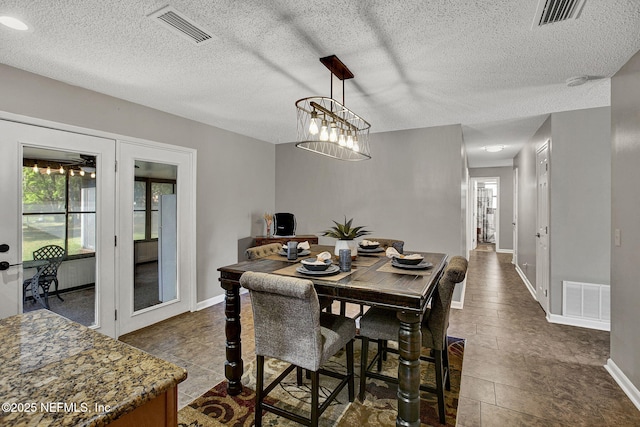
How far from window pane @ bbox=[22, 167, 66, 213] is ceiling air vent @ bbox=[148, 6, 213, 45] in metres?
1.78

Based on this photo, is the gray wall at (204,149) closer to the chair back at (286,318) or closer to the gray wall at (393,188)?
the gray wall at (393,188)

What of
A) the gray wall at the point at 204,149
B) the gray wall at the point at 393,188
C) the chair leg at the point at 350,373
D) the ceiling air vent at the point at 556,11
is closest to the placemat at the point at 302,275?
the chair leg at the point at 350,373

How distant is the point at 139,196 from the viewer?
11.1 feet

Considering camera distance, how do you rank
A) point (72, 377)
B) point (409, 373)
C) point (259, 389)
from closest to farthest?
1. point (72, 377)
2. point (409, 373)
3. point (259, 389)

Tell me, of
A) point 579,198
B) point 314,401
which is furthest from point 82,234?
point 579,198

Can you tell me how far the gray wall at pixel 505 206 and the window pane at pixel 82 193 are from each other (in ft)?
30.2

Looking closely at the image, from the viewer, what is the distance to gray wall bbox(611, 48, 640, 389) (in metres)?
2.21

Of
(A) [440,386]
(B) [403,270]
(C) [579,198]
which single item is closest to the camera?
(A) [440,386]

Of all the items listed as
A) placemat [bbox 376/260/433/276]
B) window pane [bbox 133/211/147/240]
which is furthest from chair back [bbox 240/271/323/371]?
window pane [bbox 133/211/147/240]

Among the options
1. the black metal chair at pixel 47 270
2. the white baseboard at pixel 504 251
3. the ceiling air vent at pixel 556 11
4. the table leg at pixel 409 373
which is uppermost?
the ceiling air vent at pixel 556 11

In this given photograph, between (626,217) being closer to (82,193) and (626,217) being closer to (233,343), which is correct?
(233,343)

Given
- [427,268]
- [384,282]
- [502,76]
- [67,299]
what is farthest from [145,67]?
[502,76]

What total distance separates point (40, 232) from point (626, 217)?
461 cm

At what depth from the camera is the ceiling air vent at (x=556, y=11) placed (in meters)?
1.68
